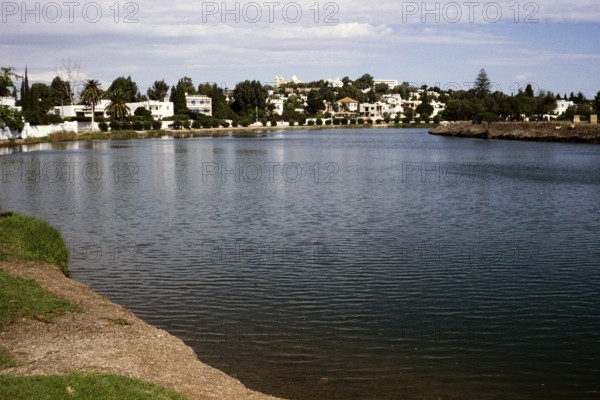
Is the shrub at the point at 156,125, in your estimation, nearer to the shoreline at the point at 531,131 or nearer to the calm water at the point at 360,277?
the shoreline at the point at 531,131

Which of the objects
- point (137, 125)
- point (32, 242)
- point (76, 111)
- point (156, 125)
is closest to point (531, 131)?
point (156, 125)

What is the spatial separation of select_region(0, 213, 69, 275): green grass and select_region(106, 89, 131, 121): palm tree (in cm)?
14145

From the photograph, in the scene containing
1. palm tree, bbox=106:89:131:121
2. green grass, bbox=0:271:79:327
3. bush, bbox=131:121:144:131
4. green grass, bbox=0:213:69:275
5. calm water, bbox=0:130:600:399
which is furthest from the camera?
bush, bbox=131:121:144:131

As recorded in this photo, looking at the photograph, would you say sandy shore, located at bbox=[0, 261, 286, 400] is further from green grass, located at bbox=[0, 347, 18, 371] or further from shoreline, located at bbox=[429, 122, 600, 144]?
shoreline, located at bbox=[429, 122, 600, 144]

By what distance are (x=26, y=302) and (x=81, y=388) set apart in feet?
22.3

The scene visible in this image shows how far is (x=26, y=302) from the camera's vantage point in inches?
667

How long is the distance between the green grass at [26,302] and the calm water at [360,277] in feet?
8.36

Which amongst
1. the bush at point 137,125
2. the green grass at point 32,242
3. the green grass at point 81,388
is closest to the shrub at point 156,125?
the bush at point 137,125

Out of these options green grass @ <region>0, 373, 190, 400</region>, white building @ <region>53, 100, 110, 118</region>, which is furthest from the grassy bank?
white building @ <region>53, 100, 110, 118</region>

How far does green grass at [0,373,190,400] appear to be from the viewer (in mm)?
10320

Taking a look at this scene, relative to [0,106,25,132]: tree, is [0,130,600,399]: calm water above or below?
below

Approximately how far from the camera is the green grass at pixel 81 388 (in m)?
10.3

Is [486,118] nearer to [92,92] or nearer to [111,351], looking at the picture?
[92,92]

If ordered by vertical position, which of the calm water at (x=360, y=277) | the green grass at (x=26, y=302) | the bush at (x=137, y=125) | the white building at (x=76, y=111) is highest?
the white building at (x=76, y=111)
